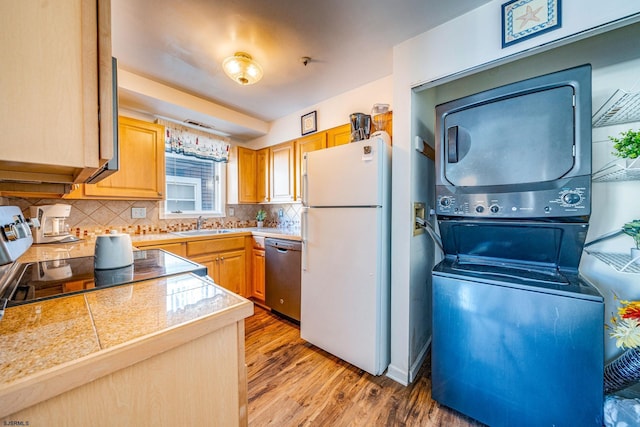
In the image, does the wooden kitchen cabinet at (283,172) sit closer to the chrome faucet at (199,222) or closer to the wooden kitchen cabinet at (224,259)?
the wooden kitchen cabinet at (224,259)

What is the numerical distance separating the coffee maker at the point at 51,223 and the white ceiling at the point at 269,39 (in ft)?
3.59

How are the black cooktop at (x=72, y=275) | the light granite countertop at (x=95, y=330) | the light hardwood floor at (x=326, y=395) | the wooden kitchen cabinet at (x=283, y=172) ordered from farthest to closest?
1. the wooden kitchen cabinet at (x=283, y=172)
2. the light hardwood floor at (x=326, y=395)
3. the black cooktop at (x=72, y=275)
4. the light granite countertop at (x=95, y=330)

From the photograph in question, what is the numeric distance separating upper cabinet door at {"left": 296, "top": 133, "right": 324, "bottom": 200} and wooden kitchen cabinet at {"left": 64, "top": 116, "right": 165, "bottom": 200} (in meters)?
1.41

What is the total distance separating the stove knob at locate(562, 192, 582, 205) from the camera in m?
1.09

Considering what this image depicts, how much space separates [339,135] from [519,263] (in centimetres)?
181

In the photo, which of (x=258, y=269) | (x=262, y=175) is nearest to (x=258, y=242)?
(x=258, y=269)

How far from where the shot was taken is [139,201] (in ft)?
8.68

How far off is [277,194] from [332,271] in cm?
156

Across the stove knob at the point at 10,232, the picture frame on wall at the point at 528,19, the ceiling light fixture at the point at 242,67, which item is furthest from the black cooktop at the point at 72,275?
the picture frame on wall at the point at 528,19

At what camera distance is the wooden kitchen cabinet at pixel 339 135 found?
2.45 meters

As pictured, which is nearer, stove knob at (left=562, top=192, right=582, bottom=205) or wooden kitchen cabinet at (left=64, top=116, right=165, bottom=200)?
stove knob at (left=562, top=192, right=582, bottom=205)

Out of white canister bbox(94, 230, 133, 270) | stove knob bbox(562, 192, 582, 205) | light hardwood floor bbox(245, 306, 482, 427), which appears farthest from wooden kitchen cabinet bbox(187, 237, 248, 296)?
stove knob bbox(562, 192, 582, 205)

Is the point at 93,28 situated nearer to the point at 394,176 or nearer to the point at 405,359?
the point at 394,176

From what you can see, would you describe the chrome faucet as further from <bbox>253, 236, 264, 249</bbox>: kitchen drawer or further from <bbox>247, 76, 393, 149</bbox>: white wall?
Result: <bbox>247, 76, 393, 149</bbox>: white wall
